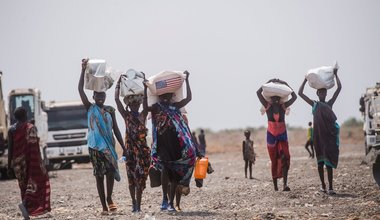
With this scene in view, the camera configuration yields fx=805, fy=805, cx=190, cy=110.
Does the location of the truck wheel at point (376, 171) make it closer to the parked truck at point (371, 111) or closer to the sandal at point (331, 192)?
the sandal at point (331, 192)

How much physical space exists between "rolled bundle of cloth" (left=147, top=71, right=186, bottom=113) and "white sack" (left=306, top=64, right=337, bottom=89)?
11.8ft

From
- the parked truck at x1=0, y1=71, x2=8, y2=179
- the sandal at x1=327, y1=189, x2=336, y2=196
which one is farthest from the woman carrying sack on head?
the parked truck at x1=0, y1=71, x2=8, y2=179

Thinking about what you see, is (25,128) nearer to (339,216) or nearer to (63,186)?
(339,216)

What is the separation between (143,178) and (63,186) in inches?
420

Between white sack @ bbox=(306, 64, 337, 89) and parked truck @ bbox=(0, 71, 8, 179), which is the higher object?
white sack @ bbox=(306, 64, 337, 89)

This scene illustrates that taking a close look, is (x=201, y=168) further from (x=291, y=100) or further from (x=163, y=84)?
(x=291, y=100)

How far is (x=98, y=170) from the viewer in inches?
453

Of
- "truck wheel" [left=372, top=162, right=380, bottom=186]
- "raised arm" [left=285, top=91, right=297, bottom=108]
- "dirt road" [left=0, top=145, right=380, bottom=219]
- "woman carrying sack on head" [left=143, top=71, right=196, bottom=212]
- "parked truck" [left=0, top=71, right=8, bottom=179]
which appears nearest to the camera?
"dirt road" [left=0, top=145, right=380, bottom=219]

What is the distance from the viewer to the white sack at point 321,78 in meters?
14.4

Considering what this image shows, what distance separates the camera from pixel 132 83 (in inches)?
466

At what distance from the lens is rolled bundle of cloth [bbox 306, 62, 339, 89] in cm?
1445

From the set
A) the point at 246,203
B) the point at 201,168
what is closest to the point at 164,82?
the point at 201,168

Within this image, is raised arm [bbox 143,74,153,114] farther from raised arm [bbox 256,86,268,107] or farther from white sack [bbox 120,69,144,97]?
raised arm [bbox 256,86,268,107]

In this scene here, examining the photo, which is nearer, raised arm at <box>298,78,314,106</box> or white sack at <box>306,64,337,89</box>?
white sack at <box>306,64,337,89</box>
